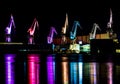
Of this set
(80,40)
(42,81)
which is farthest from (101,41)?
(80,40)

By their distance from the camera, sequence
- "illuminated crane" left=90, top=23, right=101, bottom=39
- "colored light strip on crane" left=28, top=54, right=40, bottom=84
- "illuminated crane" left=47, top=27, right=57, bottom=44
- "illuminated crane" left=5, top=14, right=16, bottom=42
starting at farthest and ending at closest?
1. "illuminated crane" left=47, top=27, right=57, bottom=44
2. "illuminated crane" left=90, top=23, right=101, bottom=39
3. "illuminated crane" left=5, top=14, right=16, bottom=42
4. "colored light strip on crane" left=28, top=54, right=40, bottom=84

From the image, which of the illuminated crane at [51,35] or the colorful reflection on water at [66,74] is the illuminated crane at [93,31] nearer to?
the illuminated crane at [51,35]

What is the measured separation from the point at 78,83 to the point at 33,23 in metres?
59.4

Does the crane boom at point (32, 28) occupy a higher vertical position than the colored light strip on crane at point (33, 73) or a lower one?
higher

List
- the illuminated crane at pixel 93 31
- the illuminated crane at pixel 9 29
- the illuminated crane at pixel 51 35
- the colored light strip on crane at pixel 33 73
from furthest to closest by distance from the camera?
1. the illuminated crane at pixel 51 35
2. the illuminated crane at pixel 93 31
3. the illuminated crane at pixel 9 29
4. the colored light strip on crane at pixel 33 73

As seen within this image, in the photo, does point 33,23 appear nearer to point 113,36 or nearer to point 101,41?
point 113,36

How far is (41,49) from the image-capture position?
63656 millimetres

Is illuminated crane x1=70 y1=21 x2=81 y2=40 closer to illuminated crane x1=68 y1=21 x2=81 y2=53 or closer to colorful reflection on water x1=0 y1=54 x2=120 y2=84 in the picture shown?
illuminated crane x1=68 y1=21 x2=81 y2=53

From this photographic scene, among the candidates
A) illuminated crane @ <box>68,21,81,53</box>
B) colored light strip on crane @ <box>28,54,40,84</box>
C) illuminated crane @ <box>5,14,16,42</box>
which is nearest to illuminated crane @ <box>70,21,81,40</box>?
illuminated crane @ <box>68,21,81,53</box>

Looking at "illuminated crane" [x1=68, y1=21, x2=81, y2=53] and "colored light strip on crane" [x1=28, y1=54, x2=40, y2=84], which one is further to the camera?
"illuminated crane" [x1=68, y1=21, x2=81, y2=53]

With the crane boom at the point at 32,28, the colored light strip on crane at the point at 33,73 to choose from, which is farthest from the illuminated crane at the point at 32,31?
the colored light strip on crane at the point at 33,73

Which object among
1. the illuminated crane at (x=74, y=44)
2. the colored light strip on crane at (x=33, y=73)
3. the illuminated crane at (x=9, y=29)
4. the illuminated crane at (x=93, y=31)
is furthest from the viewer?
the illuminated crane at (x=93, y=31)

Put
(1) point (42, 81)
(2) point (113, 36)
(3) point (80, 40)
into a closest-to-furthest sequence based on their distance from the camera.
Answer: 1. (1) point (42, 81)
2. (2) point (113, 36)
3. (3) point (80, 40)

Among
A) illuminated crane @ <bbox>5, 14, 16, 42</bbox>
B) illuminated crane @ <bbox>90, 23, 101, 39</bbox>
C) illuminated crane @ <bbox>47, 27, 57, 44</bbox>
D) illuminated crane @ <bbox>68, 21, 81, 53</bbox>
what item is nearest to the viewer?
illuminated crane @ <bbox>68, 21, 81, 53</bbox>
